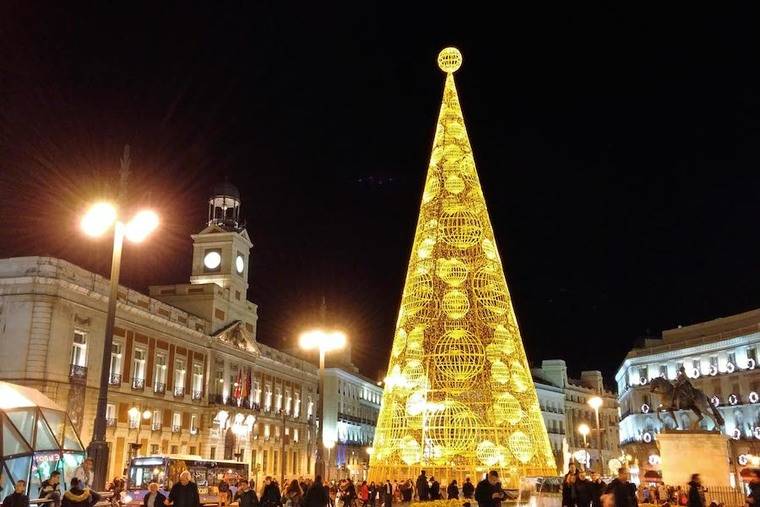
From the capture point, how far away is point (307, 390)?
252ft

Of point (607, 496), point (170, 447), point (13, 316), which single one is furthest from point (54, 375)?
point (607, 496)

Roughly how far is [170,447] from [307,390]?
27.8 metres

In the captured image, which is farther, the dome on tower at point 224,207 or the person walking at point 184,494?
the dome on tower at point 224,207

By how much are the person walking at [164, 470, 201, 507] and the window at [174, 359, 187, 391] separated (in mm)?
39259

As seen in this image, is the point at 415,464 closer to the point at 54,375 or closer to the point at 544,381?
the point at 54,375

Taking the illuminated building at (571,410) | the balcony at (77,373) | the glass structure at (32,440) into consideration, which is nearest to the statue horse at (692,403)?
the glass structure at (32,440)

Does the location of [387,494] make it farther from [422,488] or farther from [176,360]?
[176,360]

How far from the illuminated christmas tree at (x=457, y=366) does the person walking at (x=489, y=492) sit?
11.4 m

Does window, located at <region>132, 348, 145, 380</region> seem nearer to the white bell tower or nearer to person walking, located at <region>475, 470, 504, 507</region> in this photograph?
the white bell tower

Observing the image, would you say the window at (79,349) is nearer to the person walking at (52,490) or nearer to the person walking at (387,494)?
the person walking at (387,494)

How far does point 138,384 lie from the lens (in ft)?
152

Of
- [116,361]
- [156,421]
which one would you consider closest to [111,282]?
[116,361]

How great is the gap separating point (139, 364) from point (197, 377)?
8365 millimetres

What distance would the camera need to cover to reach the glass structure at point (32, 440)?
1416 centimetres
